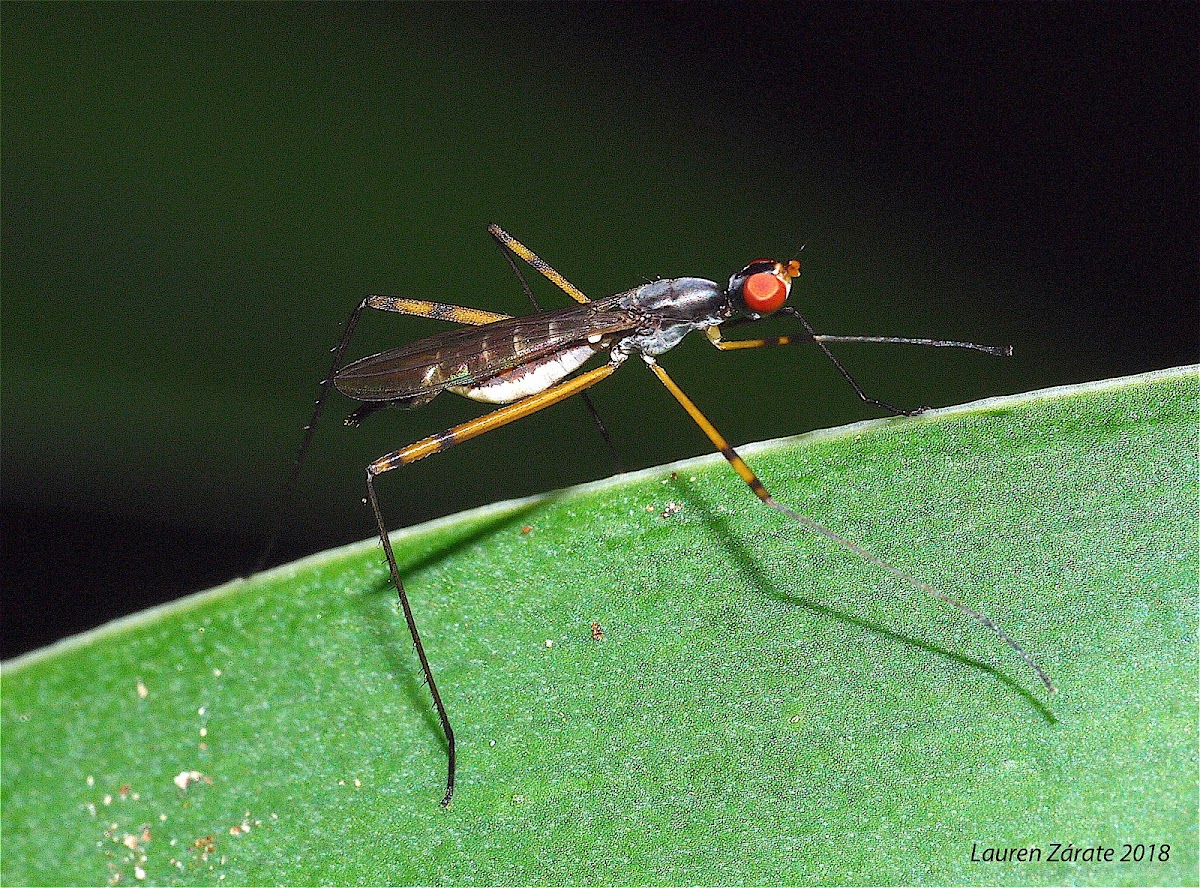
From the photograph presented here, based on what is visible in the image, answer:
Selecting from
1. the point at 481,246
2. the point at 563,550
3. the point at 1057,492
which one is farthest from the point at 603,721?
the point at 481,246

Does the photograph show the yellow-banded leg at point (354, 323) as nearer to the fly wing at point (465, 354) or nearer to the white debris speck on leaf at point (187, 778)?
the fly wing at point (465, 354)

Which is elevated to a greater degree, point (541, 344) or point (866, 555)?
point (541, 344)

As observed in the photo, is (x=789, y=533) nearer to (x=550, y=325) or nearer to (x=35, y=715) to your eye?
(x=550, y=325)

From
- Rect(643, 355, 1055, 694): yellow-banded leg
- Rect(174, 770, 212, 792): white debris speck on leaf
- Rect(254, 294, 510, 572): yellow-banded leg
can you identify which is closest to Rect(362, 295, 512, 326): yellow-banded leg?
Rect(254, 294, 510, 572): yellow-banded leg

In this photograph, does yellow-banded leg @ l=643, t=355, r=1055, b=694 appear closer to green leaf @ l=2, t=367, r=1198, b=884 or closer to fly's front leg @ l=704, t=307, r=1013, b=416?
green leaf @ l=2, t=367, r=1198, b=884

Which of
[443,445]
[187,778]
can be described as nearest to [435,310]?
[443,445]

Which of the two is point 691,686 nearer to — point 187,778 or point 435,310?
point 187,778
